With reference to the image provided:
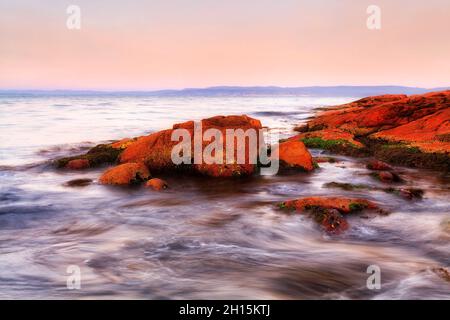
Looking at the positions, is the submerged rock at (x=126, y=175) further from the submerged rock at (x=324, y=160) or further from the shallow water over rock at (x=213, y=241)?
the submerged rock at (x=324, y=160)

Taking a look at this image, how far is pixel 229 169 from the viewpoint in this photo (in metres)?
16.6

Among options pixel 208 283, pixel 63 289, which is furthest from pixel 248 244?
pixel 63 289

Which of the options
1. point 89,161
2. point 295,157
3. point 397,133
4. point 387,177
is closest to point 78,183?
point 89,161

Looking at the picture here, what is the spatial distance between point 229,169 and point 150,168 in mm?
3145

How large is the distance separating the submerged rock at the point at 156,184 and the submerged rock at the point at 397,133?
439 inches

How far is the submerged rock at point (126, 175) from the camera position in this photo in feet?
50.4

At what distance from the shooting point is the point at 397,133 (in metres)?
26.7

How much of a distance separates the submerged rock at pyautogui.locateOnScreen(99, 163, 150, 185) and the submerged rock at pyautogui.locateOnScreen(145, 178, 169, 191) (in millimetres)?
650

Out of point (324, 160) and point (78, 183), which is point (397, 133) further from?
point (78, 183)

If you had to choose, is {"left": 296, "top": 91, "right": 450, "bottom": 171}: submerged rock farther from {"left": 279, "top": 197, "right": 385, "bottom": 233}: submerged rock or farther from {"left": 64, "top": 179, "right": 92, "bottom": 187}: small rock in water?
{"left": 64, "top": 179, "right": 92, "bottom": 187}: small rock in water

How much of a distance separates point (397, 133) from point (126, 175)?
18.1 metres

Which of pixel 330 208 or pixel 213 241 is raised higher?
pixel 330 208

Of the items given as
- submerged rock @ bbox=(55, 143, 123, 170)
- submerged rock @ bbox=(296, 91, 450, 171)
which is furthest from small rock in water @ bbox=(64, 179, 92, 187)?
submerged rock @ bbox=(296, 91, 450, 171)
